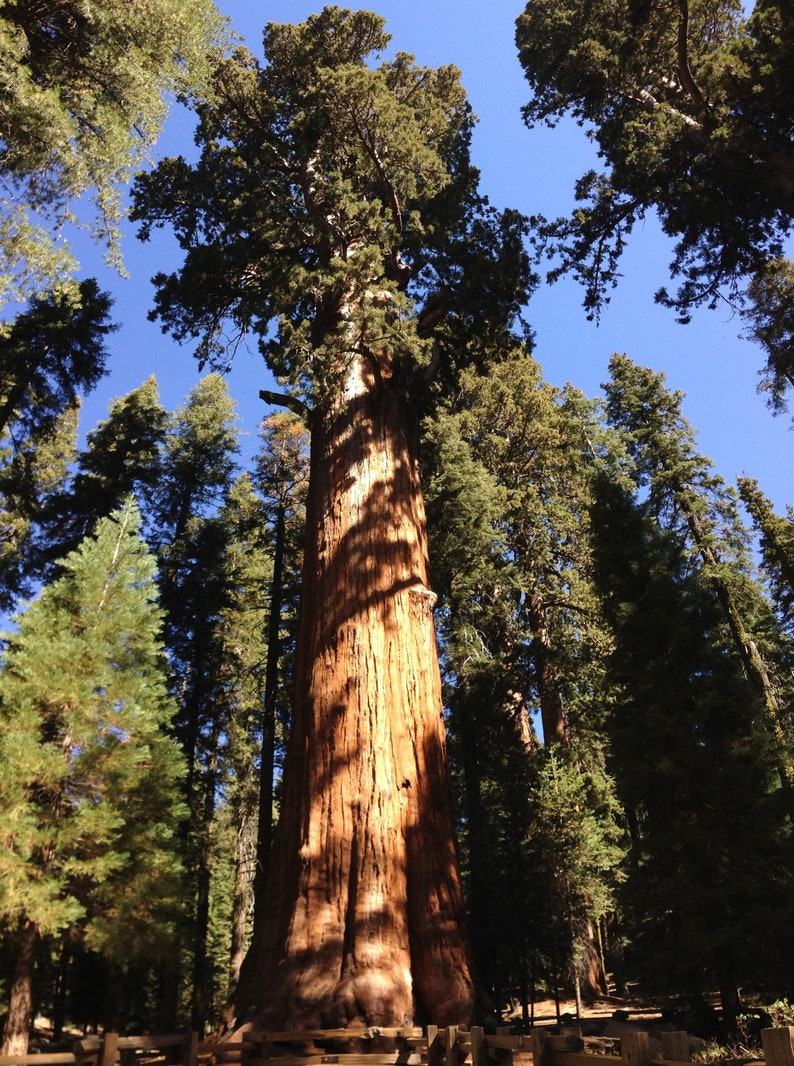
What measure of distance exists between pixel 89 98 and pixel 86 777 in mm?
9550

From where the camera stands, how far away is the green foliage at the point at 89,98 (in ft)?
30.2

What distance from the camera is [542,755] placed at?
51.6 feet

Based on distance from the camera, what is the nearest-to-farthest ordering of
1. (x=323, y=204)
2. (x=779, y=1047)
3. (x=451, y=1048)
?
(x=779, y=1047) → (x=451, y=1048) → (x=323, y=204)

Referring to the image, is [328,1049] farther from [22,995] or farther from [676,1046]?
[22,995]

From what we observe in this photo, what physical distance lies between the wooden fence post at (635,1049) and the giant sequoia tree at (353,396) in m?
3.11

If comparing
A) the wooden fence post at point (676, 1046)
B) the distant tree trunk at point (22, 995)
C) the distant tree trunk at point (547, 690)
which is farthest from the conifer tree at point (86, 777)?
the distant tree trunk at point (547, 690)

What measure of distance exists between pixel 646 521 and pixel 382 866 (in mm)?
8097

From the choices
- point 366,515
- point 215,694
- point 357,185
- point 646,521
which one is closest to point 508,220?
point 357,185

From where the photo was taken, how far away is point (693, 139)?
10.9 m

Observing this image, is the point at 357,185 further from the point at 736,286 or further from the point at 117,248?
the point at 736,286

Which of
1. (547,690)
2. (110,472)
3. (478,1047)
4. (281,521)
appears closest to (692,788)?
(478,1047)

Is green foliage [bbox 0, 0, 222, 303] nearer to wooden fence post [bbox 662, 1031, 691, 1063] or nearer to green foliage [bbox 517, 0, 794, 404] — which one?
green foliage [bbox 517, 0, 794, 404]

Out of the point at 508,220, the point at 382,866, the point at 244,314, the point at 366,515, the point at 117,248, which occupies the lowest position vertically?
the point at 382,866

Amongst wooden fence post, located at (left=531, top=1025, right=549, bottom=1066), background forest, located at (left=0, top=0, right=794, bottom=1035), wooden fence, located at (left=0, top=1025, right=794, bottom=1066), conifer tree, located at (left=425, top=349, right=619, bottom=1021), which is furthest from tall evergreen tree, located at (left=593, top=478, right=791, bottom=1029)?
wooden fence post, located at (left=531, top=1025, right=549, bottom=1066)
